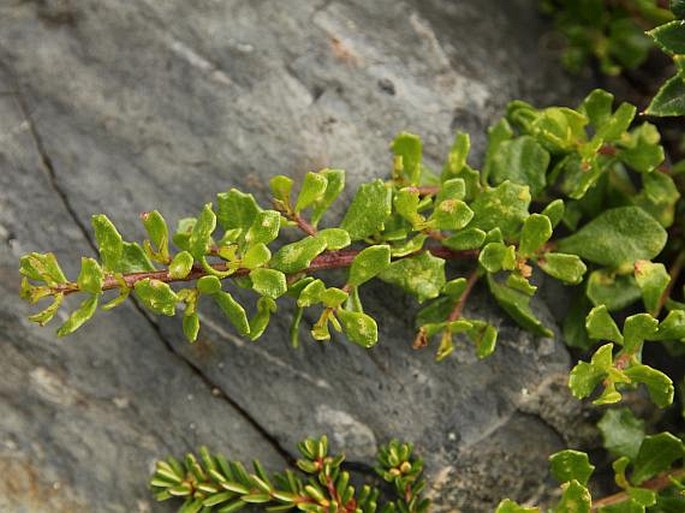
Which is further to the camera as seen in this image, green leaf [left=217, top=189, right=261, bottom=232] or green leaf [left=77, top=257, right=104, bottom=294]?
green leaf [left=217, top=189, right=261, bottom=232]

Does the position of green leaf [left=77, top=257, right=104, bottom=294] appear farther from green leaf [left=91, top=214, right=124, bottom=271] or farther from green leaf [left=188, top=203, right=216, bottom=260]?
green leaf [left=188, top=203, right=216, bottom=260]

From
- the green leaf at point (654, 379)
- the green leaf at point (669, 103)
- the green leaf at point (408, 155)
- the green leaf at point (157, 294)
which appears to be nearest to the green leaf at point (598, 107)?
the green leaf at point (669, 103)

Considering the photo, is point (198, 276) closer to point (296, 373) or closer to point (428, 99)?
point (296, 373)

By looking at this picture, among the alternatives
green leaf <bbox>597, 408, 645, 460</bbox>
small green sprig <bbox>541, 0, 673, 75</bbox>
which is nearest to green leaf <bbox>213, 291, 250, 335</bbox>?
green leaf <bbox>597, 408, 645, 460</bbox>

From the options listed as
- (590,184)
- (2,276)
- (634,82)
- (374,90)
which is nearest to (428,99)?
(374,90)

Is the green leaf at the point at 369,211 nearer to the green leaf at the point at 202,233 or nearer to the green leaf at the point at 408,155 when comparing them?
the green leaf at the point at 408,155

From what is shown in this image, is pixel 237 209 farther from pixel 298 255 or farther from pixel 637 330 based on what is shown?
pixel 637 330
